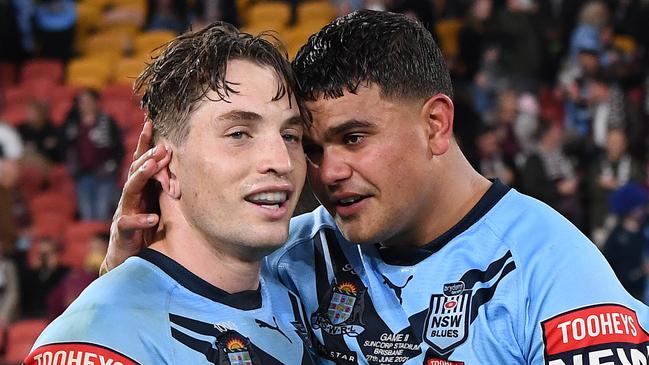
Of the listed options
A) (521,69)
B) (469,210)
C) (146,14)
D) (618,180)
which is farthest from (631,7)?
(469,210)

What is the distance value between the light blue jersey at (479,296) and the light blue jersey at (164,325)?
0.25 m

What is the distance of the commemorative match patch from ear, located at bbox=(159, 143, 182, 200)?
118cm

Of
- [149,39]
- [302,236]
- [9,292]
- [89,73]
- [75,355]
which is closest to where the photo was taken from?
[75,355]

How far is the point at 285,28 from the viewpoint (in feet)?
45.3

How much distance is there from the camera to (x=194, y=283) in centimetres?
346

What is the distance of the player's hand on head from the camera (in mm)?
3486

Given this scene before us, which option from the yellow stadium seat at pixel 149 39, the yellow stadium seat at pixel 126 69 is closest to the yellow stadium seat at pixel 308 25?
the yellow stadium seat at pixel 149 39

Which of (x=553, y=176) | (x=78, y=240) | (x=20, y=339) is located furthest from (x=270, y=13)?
(x=20, y=339)

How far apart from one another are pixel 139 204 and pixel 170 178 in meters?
0.17

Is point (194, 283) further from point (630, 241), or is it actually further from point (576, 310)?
point (630, 241)

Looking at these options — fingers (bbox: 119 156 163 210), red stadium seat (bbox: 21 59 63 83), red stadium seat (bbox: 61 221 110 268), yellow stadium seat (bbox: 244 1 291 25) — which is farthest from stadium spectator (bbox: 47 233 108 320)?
fingers (bbox: 119 156 163 210)

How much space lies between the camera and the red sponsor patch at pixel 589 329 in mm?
3322

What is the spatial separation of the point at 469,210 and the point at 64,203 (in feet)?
28.5

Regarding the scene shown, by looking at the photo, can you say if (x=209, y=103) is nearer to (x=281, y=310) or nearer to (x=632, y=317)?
(x=281, y=310)
